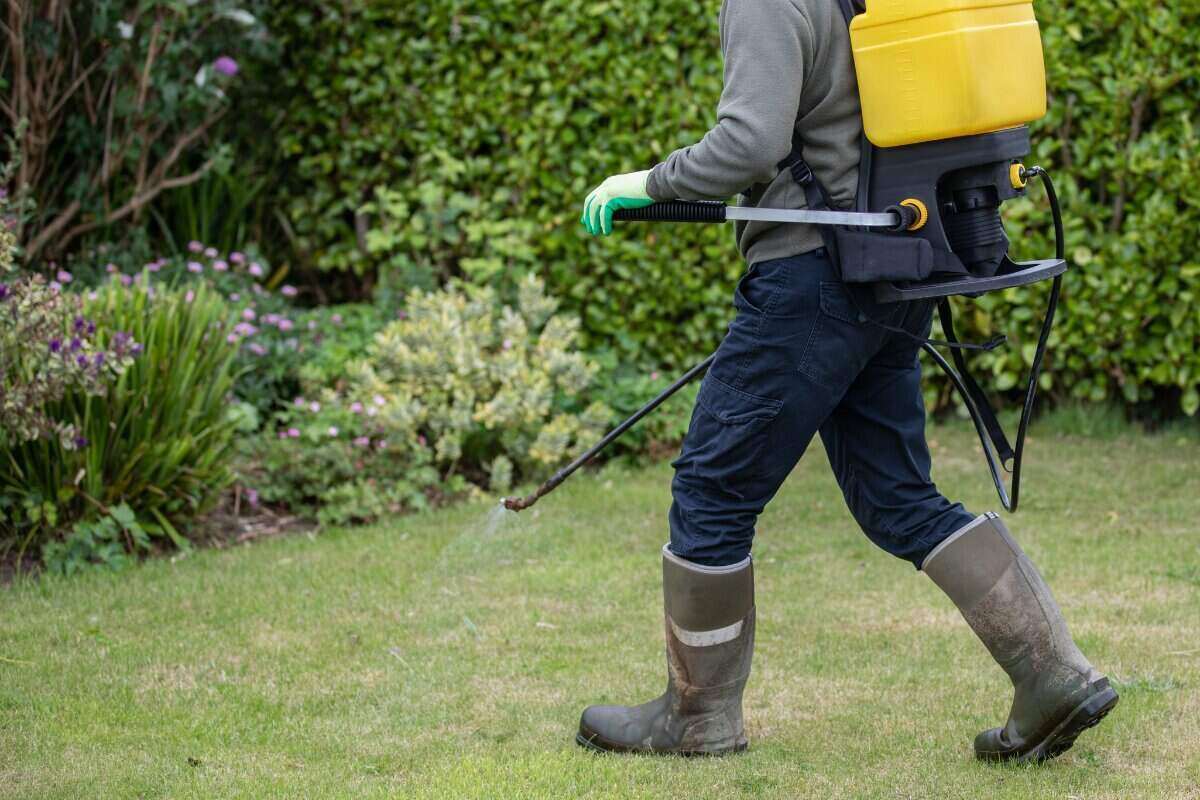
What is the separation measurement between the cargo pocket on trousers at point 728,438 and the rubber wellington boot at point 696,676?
216mm

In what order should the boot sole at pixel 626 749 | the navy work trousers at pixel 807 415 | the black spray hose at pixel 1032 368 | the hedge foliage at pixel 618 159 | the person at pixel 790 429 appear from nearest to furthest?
the person at pixel 790 429 → the navy work trousers at pixel 807 415 → the black spray hose at pixel 1032 368 → the boot sole at pixel 626 749 → the hedge foliage at pixel 618 159

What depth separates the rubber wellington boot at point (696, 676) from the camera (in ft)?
10.2

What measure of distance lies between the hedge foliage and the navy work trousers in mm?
3254

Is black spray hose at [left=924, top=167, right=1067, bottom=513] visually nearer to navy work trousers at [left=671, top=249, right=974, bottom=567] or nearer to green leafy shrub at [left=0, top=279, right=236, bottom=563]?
navy work trousers at [left=671, top=249, right=974, bottom=567]

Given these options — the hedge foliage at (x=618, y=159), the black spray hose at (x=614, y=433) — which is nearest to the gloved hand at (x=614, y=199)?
the black spray hose at (x=614, y=433)

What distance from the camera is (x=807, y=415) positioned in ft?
9.61

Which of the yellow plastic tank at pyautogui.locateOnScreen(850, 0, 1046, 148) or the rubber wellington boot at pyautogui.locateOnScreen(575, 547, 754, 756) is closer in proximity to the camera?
the yellow plastic tank at pyautogui.locateOnScreen(850, 0, 1046, 148)

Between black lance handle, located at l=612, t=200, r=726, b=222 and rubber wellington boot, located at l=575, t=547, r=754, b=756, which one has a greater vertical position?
black lance handle, located at l=612, t=200, r=726, b=222

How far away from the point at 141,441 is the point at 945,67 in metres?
3.19

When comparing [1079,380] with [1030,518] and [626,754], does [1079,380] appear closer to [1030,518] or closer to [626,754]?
[1030,518]

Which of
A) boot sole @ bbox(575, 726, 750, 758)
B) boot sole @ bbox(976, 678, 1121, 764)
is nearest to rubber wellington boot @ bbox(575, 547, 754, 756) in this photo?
boot sole @ bbox(575, 726, 750, 758)

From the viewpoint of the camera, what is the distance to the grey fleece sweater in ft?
8.76

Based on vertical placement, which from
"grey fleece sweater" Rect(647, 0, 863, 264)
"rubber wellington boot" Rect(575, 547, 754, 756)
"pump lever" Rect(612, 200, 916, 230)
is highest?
"grey fleece sweater" Rect(647, 0, 863, 264)

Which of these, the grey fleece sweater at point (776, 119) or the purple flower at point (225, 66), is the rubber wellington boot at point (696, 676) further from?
the purple flower at point (225, 66)
